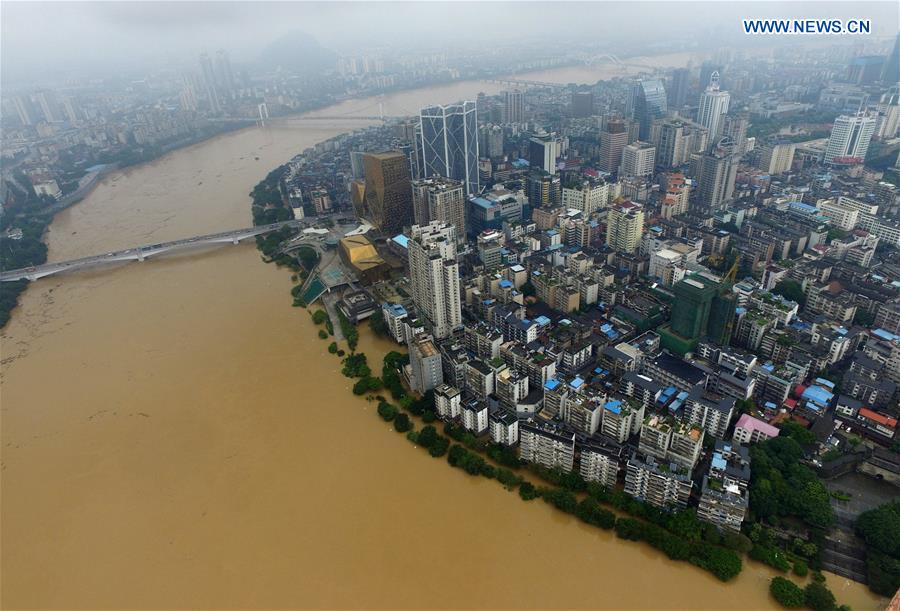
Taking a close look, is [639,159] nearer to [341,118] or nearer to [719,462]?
[719,462]

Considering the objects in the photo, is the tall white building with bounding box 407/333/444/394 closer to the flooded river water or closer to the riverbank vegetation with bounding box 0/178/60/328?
the flooded river water

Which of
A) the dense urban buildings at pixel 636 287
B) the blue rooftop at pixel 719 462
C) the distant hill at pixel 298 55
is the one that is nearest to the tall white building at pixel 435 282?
the dense urban buildings at pixel 636 287

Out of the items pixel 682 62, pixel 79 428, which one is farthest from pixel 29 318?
pixel 682 62

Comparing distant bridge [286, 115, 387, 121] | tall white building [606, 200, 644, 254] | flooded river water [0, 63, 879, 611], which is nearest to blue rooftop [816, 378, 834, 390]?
flooded river water [0, 63, 879, 611]

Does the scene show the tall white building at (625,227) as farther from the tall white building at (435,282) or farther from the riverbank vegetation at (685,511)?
the riverbank vegetation at (685,511)

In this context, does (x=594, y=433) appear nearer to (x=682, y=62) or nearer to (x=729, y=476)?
(x=729, y=476)

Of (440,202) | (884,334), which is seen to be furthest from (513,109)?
(884,334)
